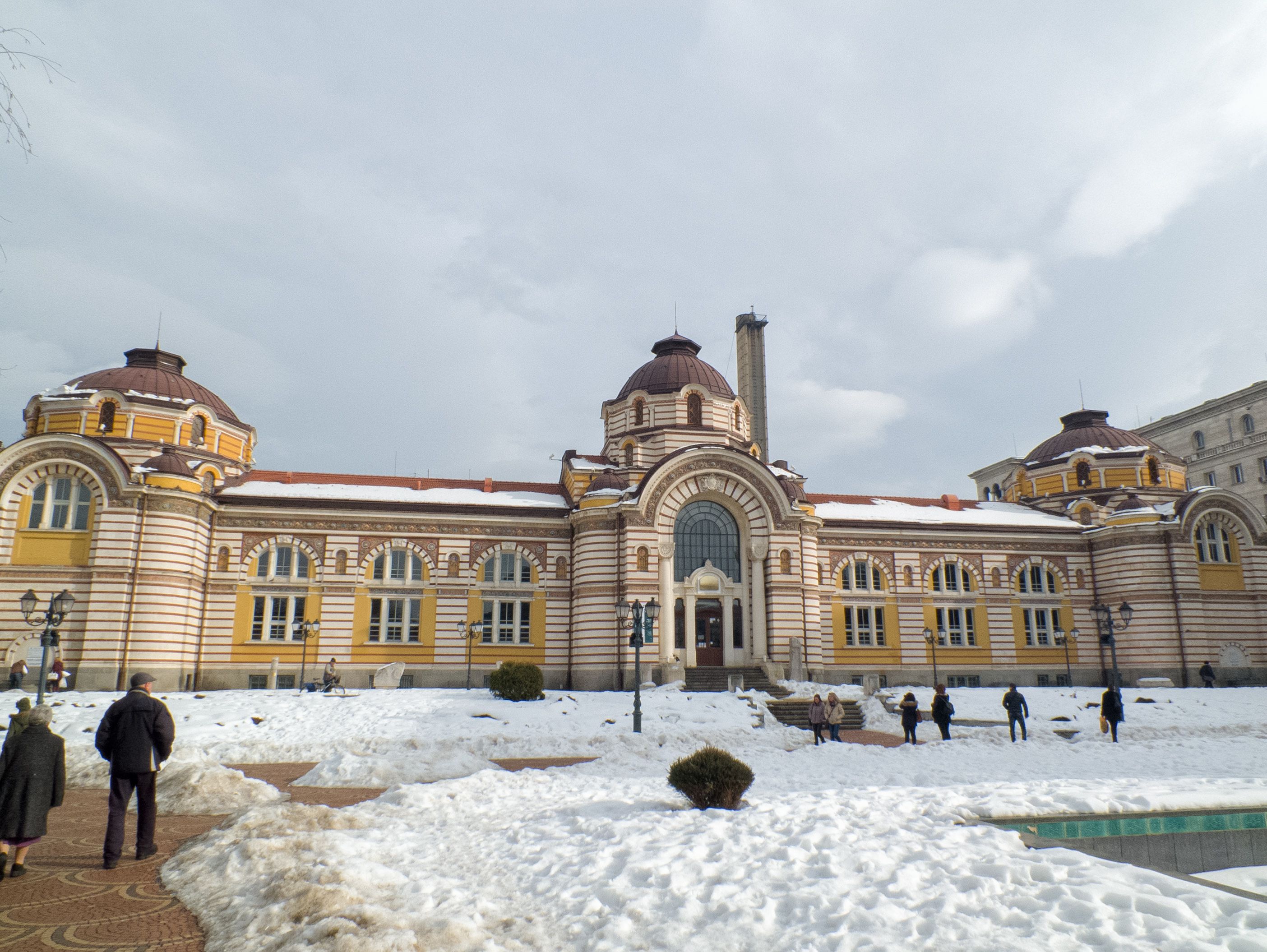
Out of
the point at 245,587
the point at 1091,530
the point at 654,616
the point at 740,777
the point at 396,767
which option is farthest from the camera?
the point at 1091,530

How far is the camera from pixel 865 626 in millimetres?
39812

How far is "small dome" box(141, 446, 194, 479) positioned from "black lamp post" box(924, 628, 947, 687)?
101 feet

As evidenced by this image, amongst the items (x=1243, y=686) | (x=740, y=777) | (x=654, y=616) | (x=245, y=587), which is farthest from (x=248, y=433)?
(x=1243, y=686)

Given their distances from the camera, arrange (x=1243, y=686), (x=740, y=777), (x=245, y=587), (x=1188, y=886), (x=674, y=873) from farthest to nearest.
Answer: (x=1243, y=686), (x=245, y=587), (x=740, y=777), (x=674, y=873), (x=1188, y=886)

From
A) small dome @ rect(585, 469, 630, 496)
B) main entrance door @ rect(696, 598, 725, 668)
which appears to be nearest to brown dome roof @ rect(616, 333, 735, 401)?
small dome @ rect(585, 469, 630, 496)

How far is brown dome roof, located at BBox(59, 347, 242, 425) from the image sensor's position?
128 feet

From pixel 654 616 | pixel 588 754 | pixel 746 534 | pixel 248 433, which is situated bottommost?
pixel 588 754

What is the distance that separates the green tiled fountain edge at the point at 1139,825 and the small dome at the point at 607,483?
88.0 feet

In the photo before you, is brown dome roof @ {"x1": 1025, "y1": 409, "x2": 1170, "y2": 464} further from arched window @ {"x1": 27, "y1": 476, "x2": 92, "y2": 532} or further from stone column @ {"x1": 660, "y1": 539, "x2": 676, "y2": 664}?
arched window @ {"x1": 27, "y1": 476, "x2": 92, "y2": 532}

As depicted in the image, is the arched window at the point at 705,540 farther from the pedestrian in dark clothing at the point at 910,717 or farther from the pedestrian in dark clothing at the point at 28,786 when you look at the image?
the pedestrian in dark clothing at the point at 28,786

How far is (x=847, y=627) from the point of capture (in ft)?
129

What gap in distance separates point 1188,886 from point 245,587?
113 feet

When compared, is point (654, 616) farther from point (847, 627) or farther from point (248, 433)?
point (248, 433)

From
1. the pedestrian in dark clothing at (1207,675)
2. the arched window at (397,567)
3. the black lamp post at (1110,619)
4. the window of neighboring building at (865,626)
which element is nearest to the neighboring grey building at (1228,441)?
the pedestrian in dark clothing at (1207,675)
